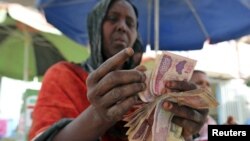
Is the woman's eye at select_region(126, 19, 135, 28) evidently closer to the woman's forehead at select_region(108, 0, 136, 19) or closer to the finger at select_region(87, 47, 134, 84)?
the woman's forehead at select_region(108, 0, 136, 19)

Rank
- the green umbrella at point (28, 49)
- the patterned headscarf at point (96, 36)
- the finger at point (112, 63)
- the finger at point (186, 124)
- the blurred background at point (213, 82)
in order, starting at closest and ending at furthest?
the finger at point (112, 63) → the finger at point (186, 124) → the patterned headscarf at point (96, 36) → the blurred background at point (213, 82) → the green umbrella at point (28, 49)

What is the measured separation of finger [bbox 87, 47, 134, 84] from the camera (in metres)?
Answer: 0.79

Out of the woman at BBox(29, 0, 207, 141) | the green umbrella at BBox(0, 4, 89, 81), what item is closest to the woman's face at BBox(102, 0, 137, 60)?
Answer: the woman at BBox(29, 0, 207, 141)

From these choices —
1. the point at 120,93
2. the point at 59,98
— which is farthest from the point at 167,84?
the point at 59,98

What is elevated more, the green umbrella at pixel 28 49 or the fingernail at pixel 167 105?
the green umbrella at pixel 28 49

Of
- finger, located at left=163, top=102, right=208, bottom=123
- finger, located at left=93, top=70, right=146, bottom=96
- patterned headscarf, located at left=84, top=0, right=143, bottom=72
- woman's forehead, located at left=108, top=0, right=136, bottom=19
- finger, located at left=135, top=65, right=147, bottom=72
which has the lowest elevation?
finger, located at left=163, top=102, right=208, bottom=123

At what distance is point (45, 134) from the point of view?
0.99 metres

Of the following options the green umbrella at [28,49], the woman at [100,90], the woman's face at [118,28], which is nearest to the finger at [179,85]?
the woman at [100,90]

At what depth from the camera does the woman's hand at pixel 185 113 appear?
88 centimetres

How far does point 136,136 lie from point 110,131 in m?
0.18

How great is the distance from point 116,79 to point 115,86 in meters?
0.02

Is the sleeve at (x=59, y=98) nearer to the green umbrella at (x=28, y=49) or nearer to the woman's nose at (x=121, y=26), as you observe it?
the woman's nose at (x=121, y=26)

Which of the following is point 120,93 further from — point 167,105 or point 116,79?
point 167,105

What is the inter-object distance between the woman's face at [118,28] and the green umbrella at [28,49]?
11.1 ft
